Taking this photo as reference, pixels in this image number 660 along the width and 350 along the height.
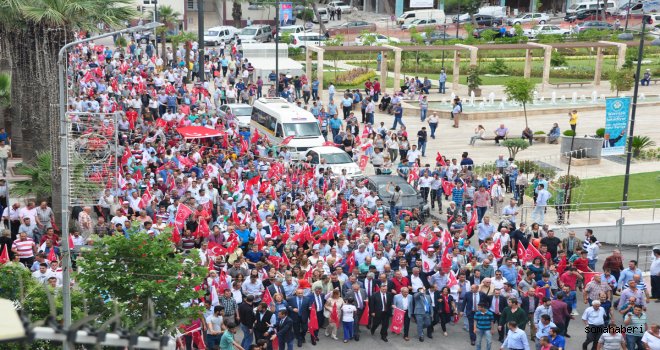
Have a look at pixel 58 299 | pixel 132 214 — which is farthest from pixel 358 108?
pixel 58 299

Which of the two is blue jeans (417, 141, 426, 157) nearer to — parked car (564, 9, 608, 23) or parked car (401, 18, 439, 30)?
parked car (401, 18, 439, 30)

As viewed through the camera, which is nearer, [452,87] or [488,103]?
[488,103]

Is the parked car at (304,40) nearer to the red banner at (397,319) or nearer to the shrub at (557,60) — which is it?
the shrub at (557,60)

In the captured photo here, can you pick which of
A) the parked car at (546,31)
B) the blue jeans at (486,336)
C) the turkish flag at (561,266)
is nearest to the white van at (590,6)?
the parked car at (546,31)

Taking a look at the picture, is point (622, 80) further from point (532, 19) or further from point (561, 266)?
point (532, 19)

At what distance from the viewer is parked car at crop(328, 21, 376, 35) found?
236ft

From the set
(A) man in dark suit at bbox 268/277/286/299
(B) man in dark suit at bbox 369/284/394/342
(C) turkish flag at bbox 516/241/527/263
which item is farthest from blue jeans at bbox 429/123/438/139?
(A) man in dark suit at bbox 268/277/286/299

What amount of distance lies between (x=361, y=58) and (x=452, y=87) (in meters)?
10.2

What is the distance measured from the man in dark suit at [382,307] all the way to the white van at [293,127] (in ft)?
40.7

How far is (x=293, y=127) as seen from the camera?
30641mm

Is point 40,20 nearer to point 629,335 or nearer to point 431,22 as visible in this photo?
point 629,335

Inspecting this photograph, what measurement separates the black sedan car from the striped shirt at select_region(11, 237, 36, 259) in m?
9.57

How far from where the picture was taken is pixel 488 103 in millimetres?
42688

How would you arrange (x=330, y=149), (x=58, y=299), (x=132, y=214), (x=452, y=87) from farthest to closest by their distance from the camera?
(x=452, y=87) < (x=330, y=149) < (x=132, y=214) < (x=58, y=299)
